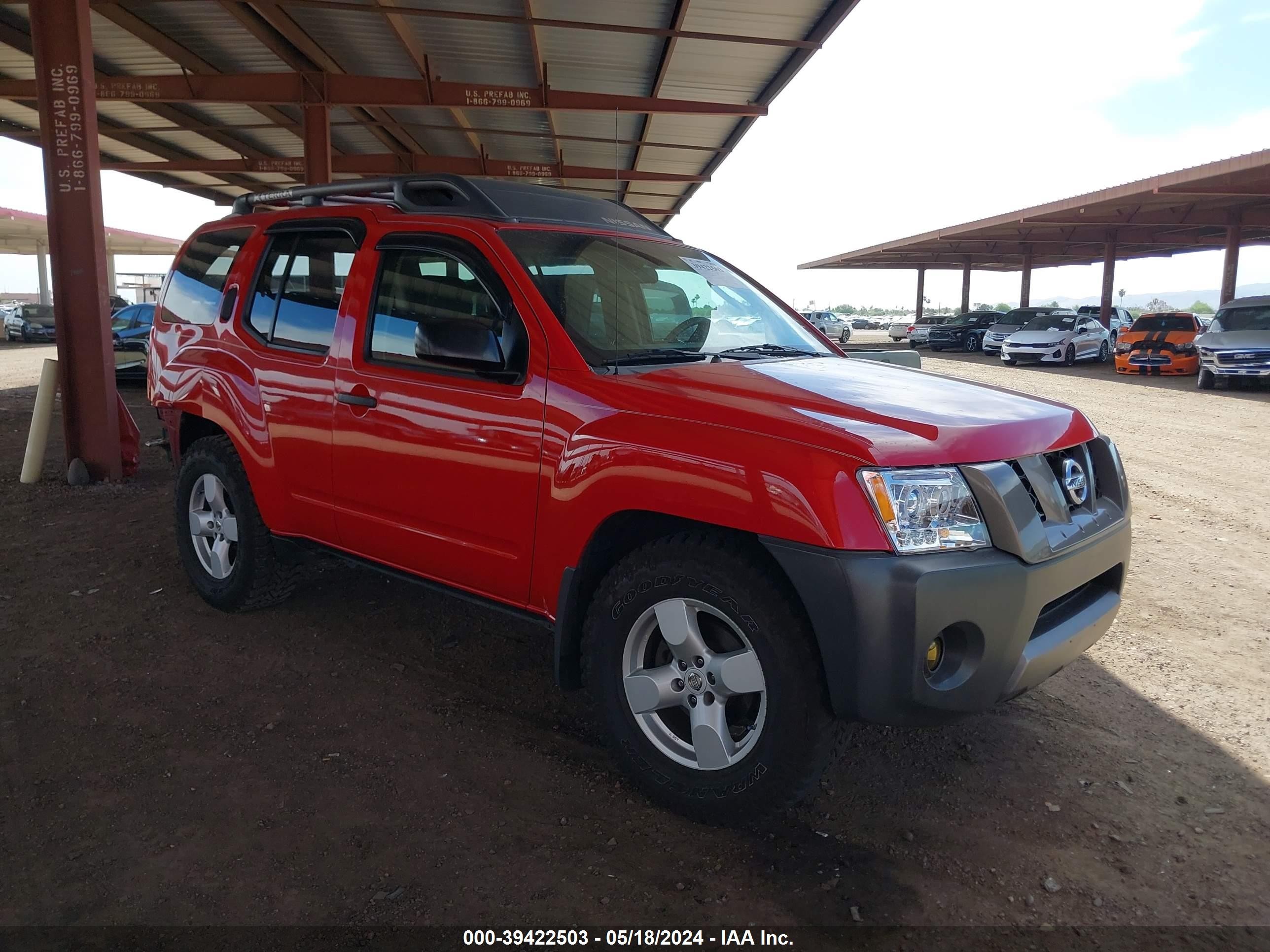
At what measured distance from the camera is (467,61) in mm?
13031

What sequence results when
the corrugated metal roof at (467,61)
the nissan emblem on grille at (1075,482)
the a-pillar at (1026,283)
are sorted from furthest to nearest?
the a-pillar at (1026,283) < the corrugated metal roof at (467,61) < the nissan emblem on grille at (1075,482)

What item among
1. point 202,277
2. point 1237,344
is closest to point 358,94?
point 202,277

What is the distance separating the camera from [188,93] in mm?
12875

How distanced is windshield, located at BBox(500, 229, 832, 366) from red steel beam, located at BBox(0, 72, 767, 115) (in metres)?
10.1

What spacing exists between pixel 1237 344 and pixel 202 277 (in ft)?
60.2

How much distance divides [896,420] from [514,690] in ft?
6.70

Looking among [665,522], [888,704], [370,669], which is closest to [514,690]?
[370,669]

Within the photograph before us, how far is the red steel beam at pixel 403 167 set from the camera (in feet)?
64.3

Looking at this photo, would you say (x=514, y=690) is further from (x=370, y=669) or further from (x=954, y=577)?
(x=954, y=577)

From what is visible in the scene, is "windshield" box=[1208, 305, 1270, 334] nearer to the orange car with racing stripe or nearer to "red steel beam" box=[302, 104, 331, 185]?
the orange car with racing stripe

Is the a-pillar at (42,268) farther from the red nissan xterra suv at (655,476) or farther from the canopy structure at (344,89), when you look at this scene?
the red nissan xterra suv at (655,476)

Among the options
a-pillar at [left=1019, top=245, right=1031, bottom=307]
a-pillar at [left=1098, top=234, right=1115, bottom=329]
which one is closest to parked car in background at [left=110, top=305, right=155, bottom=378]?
a-pillar at [left=1098, top=234, right=1115, bottom=329]

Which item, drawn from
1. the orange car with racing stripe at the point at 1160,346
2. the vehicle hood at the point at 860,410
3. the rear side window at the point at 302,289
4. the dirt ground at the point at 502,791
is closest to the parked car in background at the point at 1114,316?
the orange car with racing stripe at the point at 1160,346

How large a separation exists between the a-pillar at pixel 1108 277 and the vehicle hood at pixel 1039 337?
9.04 metres
